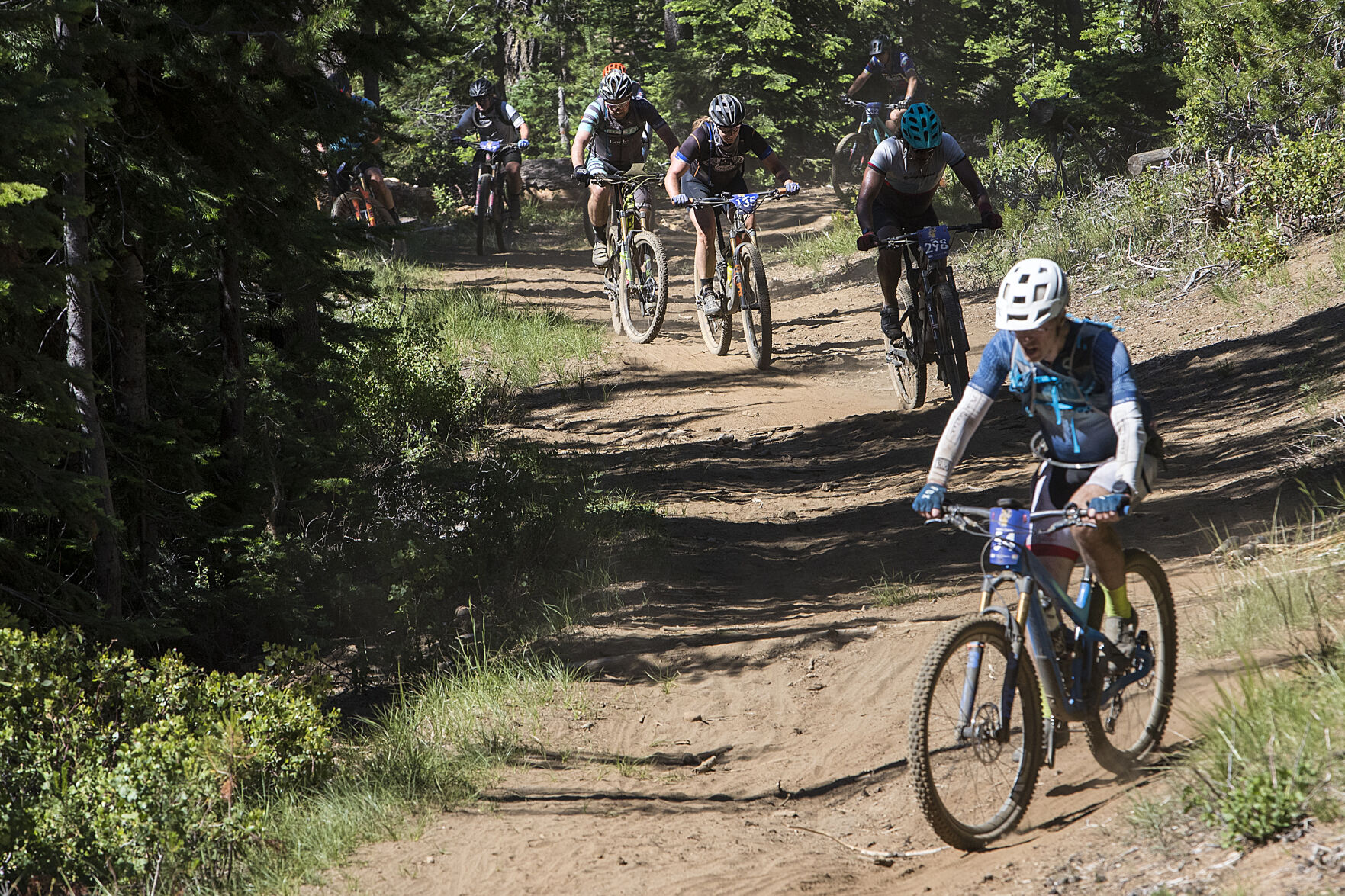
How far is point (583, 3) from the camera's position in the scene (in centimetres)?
2555

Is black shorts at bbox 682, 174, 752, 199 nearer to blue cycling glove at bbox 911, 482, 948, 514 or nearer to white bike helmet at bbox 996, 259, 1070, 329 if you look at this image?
white bike helmet at bbox 996, 259, 1070, 329

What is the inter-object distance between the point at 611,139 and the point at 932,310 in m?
4.61

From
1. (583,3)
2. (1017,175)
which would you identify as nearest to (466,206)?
(583,3)

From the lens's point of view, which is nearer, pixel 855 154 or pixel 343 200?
pixel 343 200

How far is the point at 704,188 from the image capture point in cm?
1059

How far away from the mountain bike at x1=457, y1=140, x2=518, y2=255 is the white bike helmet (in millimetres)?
13577

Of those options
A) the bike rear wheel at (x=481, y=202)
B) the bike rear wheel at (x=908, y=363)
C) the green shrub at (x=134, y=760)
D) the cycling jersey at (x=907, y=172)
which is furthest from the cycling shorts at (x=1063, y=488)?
the bike rear wheel at (x=481, y=202)

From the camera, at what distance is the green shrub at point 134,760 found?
419 centimetres

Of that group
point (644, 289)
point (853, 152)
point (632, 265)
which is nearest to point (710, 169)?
point (632, 265)

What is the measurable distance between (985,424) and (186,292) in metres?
6.26

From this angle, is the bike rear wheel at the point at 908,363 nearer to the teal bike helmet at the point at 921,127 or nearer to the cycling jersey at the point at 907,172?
the cycling jersey at the point at 907,172

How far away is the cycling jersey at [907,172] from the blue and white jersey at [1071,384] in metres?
5.23

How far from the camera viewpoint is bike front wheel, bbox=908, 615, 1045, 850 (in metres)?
3.60

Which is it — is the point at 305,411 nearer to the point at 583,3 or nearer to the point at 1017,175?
the point at 1017,175
